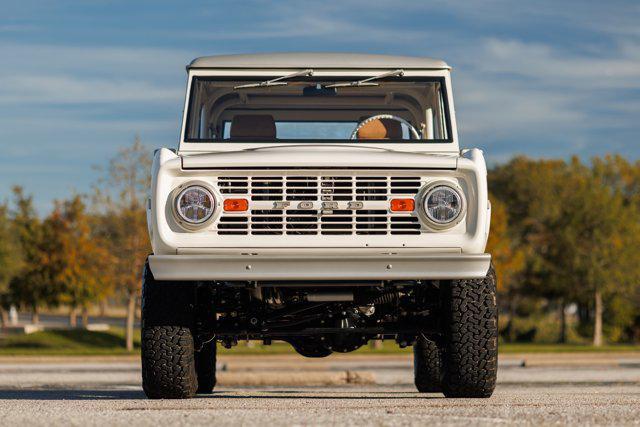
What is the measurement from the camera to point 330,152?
7840mm

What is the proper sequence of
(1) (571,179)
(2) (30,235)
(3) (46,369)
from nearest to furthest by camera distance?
(3) (46,369) → (2) (30,235) → (1) (571,179)

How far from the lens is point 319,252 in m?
7.61

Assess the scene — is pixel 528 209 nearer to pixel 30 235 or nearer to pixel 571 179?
pixel 571 179

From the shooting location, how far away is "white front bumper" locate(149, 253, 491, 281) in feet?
24.4

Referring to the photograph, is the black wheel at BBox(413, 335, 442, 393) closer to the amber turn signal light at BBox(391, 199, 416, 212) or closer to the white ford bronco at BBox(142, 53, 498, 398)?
the white ford bronco at BBox(142, 53, 498, 398)

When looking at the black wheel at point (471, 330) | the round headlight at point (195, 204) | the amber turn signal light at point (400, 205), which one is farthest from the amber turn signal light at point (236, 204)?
the black wheel at point (471, 330)

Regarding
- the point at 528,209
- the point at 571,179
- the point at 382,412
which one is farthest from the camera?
the point at 528,209

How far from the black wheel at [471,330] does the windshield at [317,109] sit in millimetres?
1542

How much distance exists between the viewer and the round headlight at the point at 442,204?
25.3 feet

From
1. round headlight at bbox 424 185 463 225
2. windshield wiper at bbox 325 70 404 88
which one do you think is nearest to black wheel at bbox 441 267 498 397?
round headlight at bbox 424 185 463 225

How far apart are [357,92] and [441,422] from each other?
402cm

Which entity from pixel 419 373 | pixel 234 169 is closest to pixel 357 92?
pixel 234 169

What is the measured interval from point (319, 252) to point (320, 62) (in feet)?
7.24

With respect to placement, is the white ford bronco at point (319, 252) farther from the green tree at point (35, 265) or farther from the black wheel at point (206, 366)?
the green tree at point (35, 265)
